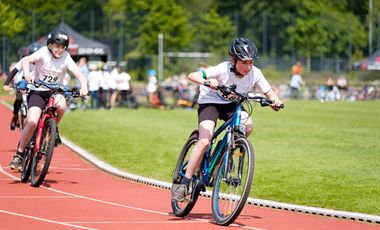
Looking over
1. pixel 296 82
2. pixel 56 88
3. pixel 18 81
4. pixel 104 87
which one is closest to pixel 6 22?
pixel 104 87

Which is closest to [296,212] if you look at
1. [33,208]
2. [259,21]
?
[33,208]

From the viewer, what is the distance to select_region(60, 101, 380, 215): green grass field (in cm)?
1415

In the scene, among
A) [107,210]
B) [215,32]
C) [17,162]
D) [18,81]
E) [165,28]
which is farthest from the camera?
[215,32]

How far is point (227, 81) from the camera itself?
1145 centimetres

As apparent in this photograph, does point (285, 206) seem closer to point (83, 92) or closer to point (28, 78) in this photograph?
point (83, 92)

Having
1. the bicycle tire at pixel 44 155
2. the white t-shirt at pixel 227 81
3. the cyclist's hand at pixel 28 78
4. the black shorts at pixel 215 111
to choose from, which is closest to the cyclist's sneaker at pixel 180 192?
the black shorts at pixel 215 111

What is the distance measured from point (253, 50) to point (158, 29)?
229 feet

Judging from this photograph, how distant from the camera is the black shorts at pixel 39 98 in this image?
1512 cm

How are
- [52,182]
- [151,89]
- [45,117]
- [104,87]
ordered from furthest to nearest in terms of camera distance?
[151,89]
[104,87]
[52,182]
[45,117]

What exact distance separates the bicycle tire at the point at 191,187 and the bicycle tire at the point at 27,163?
11.9ft

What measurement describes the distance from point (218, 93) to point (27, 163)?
4482 millimetres

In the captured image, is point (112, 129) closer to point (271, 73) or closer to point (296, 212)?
point (296, 212)

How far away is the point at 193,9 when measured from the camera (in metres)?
113

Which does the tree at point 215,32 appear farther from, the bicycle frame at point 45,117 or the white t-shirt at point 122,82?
the bicycle frame at point 45,117
